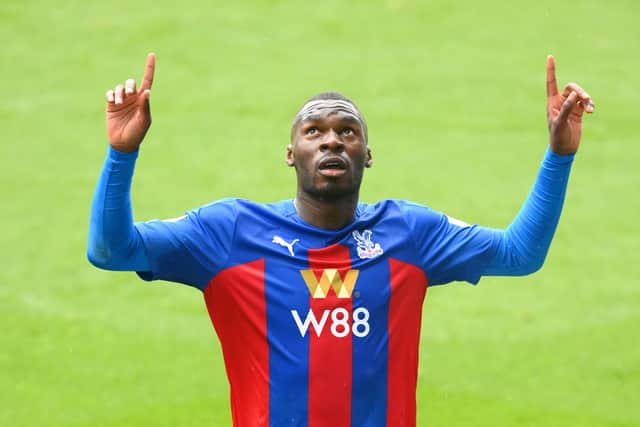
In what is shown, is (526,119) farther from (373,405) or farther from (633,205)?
(373,405)

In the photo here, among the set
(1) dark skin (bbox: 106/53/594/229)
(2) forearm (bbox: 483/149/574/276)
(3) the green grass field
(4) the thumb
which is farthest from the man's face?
(3) the green grass field

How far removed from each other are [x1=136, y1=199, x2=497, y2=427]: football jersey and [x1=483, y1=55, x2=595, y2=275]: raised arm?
11.2 inches

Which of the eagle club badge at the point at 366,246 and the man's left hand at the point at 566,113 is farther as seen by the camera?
the eagle club badge at the point at 366,246

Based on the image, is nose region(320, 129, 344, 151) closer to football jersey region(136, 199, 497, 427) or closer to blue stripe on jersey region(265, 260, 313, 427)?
football jersey region(136, 199, 497, 427)

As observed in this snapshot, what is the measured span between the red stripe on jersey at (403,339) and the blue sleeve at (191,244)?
1.95 ft

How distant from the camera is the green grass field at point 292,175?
716cm

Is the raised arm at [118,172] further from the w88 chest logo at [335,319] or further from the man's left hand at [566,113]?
the man's left hand at [566,113]

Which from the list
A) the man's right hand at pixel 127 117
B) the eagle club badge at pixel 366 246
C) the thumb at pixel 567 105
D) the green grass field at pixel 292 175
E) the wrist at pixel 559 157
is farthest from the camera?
the green grass field at pixel 292 175

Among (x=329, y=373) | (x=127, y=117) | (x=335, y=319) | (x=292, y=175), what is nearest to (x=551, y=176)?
(x=335, y=319)

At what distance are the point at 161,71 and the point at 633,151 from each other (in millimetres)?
4937

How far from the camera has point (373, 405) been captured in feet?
12.8

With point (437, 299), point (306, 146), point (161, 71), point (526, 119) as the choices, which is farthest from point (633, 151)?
point (306, 146)

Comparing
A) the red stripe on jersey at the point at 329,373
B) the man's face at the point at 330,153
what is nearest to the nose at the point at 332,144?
the man's face at the point at 330,153

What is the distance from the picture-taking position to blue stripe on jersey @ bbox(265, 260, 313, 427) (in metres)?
3.87
